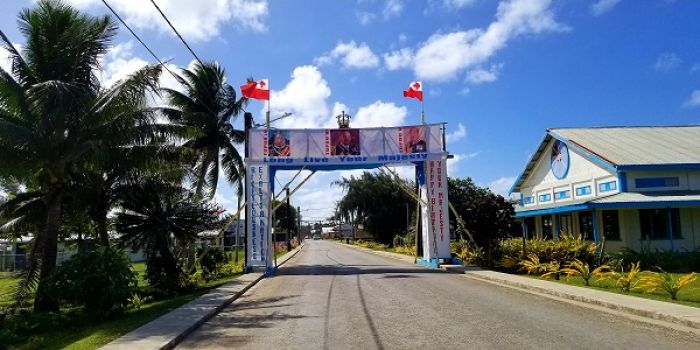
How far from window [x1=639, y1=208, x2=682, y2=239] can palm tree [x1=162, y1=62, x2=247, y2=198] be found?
2075 centimetres

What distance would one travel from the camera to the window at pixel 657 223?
2447cm

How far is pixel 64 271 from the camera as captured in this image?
1284cm

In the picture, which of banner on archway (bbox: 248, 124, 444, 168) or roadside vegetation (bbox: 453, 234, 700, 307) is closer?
roadside vegetation (bbox: 453, 234, 700, 307)

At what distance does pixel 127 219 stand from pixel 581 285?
14.2 metres

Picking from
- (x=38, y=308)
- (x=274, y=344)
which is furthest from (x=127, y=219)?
(x=274, y=344)

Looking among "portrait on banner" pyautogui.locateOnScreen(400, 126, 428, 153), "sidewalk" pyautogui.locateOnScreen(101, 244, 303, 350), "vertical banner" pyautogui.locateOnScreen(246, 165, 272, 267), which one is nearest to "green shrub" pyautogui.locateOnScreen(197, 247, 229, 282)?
"vertical banner" pyautogui.locateOnScreen(246, 165, 272, 267)

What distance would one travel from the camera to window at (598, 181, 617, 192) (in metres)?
24.9

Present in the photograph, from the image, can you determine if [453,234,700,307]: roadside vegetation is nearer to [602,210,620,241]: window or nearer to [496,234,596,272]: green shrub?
[496,234,596,272]: green shrub

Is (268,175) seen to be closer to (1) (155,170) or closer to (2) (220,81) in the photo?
(1) (155,170)

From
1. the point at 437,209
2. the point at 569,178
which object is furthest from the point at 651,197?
the point at 437,209

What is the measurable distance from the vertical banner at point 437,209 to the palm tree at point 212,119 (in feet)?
39.3

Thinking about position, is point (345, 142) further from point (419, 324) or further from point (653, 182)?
point (419, 324)

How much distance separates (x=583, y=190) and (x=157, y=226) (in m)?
20.2

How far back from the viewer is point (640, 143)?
1113 inches
